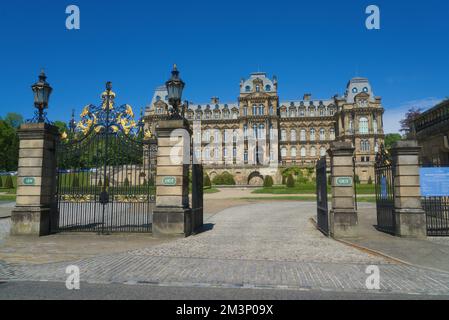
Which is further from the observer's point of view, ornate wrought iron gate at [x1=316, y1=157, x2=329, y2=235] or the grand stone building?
the grand stone building

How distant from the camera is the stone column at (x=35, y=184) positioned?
10344 millimetres

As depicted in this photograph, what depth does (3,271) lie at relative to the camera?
240 inches

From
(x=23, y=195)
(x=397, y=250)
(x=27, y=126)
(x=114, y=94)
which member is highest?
(x=114, y=94)

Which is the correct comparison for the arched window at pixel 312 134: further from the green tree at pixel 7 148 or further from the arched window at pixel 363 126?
the green tree at pixel 7 148

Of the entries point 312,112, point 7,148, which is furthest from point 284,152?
point 7,148

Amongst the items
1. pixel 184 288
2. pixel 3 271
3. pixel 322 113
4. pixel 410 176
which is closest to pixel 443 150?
pixel 410 176

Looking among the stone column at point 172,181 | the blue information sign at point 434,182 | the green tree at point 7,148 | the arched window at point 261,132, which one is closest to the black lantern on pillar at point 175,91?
the stone column at point 172,181

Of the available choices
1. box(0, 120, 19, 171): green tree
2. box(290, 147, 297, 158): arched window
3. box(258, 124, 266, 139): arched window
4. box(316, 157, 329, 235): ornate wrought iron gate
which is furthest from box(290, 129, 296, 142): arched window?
box(316, 157, 329, 235): ornate wrought iron gate

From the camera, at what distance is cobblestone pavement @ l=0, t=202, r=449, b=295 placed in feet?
17.9

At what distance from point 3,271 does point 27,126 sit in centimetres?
613

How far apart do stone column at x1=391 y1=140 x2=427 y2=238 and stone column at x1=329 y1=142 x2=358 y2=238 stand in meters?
1.34

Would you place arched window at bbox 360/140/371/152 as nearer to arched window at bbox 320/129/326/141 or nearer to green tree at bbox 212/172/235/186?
arched window at bbox 320/129/326/141
